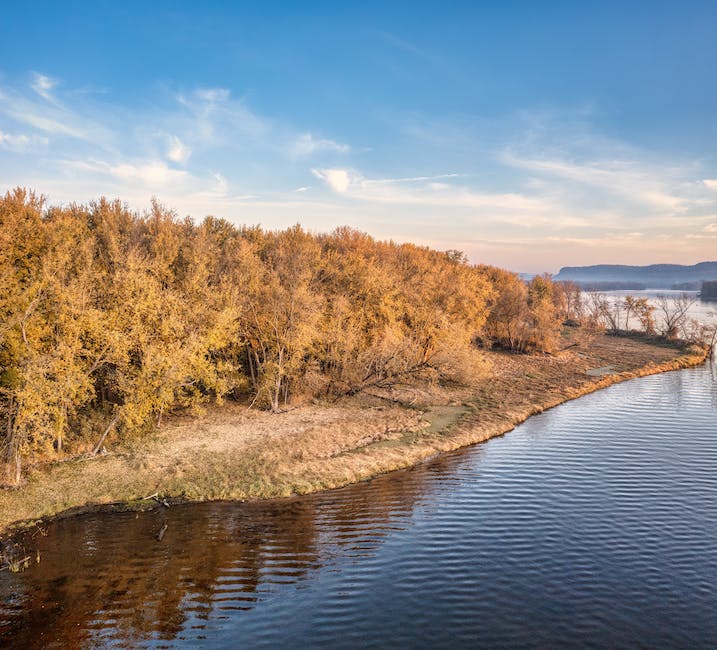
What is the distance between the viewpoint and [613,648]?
1611 cm

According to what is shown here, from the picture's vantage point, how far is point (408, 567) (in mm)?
21156

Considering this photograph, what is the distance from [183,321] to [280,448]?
11.5 m

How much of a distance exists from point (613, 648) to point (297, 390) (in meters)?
35.8

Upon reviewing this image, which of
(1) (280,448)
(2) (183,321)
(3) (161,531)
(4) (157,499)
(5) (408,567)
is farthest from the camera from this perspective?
(2) (183,321)

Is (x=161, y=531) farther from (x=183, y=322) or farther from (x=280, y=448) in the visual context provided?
(x=183, y=322)

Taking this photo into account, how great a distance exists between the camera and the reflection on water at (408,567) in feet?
55.8

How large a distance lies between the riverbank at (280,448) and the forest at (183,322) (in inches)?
81.6

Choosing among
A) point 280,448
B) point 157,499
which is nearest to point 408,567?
point 157,499

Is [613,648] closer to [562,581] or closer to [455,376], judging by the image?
[562,581]

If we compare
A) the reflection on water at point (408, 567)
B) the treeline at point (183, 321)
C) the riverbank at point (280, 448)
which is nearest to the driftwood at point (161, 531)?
the reflection on water at point (408, 567)

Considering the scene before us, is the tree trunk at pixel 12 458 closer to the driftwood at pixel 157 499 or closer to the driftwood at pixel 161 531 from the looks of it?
the driftwood at pixel 157 499

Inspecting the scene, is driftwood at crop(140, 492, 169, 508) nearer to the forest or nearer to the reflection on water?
the reflection on water

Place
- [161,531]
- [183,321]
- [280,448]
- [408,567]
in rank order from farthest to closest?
[183,321] < [280,448] < [161,531] < [408,567]

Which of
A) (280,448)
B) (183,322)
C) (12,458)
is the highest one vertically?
(183,322)
